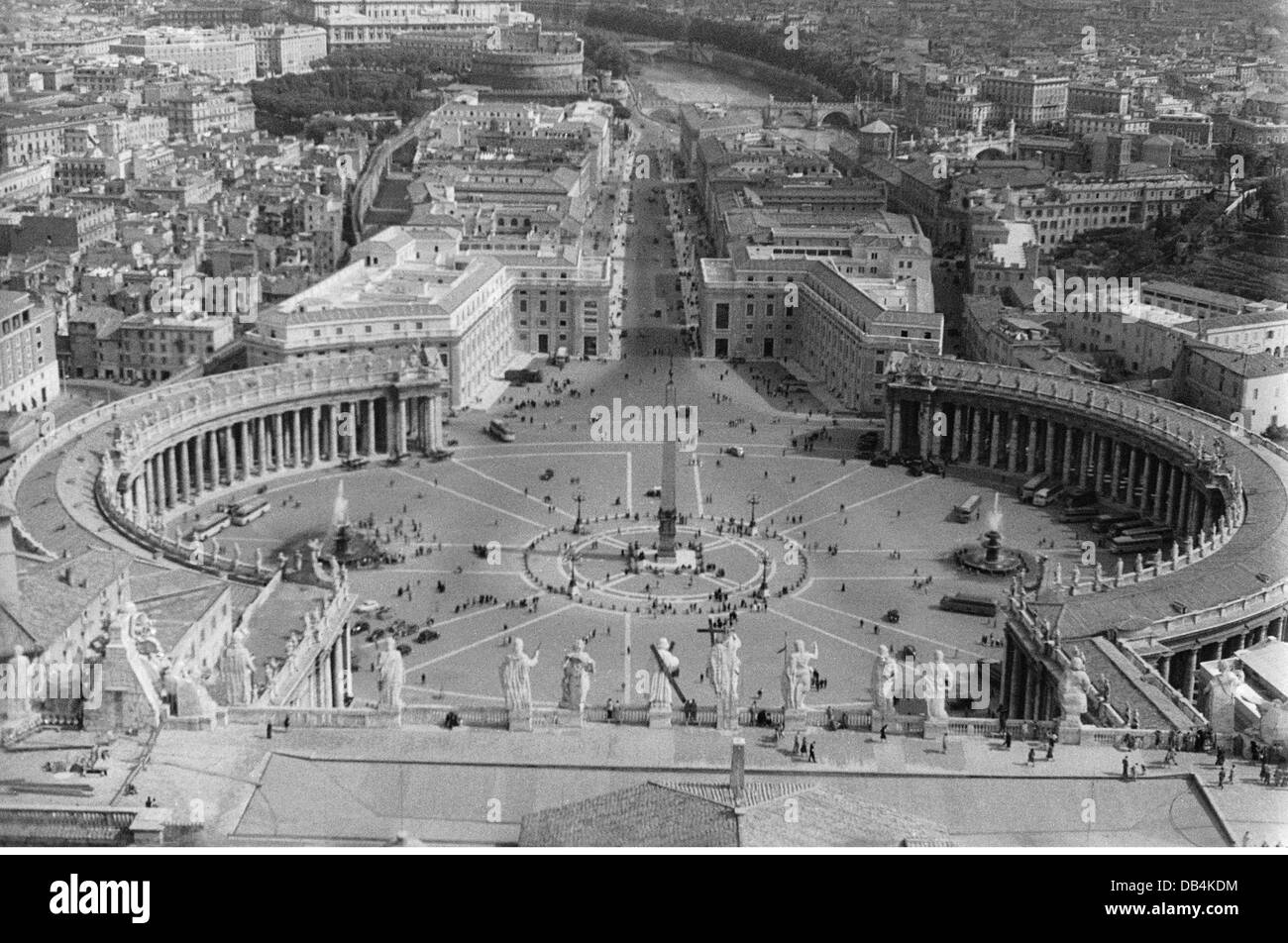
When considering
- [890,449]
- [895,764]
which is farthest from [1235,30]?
[895,764]

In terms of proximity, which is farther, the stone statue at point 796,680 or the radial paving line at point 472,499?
the radial paving line at point 472,499

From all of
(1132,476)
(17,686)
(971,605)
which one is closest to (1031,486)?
(1132,476)

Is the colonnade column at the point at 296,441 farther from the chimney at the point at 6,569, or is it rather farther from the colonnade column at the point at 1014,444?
the chimney at the point at 6,569

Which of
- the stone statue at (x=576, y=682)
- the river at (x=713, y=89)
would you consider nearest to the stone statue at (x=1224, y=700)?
the stone statue at (x=576, y=682)

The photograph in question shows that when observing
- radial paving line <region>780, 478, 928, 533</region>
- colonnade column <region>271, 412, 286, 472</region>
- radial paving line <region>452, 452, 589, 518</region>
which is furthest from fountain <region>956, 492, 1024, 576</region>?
colonnade column <region>271, 412, 286, 472</region>

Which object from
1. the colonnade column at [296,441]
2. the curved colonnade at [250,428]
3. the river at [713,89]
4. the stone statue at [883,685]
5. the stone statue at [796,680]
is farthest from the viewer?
the river at [713,89]

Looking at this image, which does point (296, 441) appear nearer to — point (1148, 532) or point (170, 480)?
point (170, 480)

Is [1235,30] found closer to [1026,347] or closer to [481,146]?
[1026,347]
